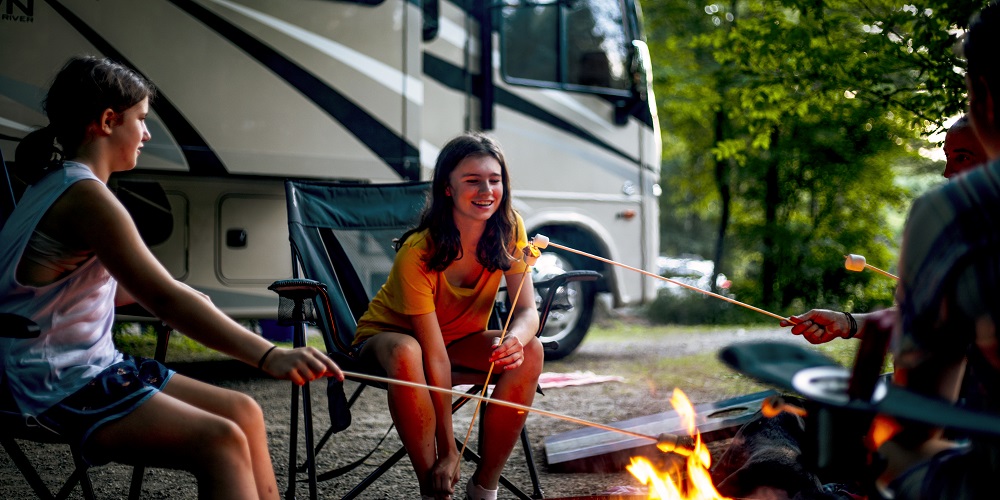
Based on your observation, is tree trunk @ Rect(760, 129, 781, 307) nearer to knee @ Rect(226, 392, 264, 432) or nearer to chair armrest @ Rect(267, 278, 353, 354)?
chair armrest @ Rect(267, 278, 353, 354)

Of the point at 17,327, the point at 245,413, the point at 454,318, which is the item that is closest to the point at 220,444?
the point at 245,413

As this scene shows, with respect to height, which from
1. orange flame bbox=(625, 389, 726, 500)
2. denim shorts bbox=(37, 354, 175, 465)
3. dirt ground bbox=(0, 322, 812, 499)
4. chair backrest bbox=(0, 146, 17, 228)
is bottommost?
dirt ground bbox=(0, 322, 812, 499)

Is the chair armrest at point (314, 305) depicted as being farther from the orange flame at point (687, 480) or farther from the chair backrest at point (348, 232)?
the orange flame at point (687, 480)

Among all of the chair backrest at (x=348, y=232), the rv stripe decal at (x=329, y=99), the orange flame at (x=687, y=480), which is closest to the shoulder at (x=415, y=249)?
the chair backrest at (x=348, y=232)

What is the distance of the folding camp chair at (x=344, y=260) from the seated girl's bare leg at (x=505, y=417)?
0.10m

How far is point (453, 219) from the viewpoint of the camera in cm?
270

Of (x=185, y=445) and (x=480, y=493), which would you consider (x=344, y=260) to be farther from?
(x=185, y=445)

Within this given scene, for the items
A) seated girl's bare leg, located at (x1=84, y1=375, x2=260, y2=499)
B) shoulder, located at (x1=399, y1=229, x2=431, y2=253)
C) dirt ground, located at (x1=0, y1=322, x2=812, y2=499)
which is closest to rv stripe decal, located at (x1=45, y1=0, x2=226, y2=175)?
dirt ground, located at (x1=0, y1=322, x2=812, y2=499)

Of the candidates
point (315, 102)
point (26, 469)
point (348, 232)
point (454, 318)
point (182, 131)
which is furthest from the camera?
point (315, 102)

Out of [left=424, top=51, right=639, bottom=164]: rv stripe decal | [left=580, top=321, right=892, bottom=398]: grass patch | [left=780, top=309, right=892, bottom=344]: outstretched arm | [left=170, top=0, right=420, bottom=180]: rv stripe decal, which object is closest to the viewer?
[left=780, top=309, right=892, bottom=344]: outstretched arm

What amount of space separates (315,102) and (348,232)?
152 cm

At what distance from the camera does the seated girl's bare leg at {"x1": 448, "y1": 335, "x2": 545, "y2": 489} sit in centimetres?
243

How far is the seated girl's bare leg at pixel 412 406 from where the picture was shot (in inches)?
91.7

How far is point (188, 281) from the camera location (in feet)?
14.9
